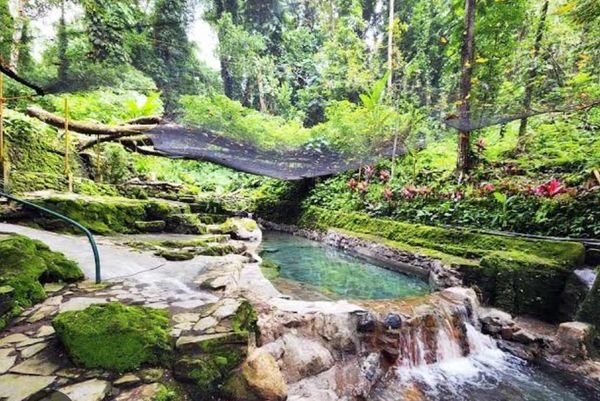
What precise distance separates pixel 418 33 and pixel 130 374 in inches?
611

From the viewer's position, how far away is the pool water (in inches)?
184

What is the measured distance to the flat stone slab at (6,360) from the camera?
5.00 ft

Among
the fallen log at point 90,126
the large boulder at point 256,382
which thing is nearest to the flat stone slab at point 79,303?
the large boulder at point 256,382

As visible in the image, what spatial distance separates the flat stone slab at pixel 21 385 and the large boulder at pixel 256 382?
813 millimetres

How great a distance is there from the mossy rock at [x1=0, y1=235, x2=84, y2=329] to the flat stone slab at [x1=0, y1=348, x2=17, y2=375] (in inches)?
9.6

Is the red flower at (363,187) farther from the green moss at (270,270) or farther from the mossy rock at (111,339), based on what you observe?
the mossy rock at (111,339)

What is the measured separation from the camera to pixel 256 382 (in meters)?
1.84

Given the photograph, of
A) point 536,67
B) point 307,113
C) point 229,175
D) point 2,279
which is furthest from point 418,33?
point 2,279

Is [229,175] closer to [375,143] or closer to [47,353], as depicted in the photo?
[375,143]

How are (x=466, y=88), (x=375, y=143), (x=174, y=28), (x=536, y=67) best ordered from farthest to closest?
(x=375, y=143) < (x=536, y=67) < (x=466, y=88) < (x=174, y=28)

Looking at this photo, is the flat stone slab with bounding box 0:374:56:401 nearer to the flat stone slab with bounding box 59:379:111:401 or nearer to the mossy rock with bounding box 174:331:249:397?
the flat stone slab with bounding box 59:379:111:401

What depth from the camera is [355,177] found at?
981 centimetres

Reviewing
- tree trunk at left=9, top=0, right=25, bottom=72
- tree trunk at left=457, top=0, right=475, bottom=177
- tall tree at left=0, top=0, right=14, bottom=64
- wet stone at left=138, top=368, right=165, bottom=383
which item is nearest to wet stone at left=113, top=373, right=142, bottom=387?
wet stone at left=138, top=368, right=165, bottom=383

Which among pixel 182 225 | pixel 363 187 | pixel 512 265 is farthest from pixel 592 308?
pixel 363 187
